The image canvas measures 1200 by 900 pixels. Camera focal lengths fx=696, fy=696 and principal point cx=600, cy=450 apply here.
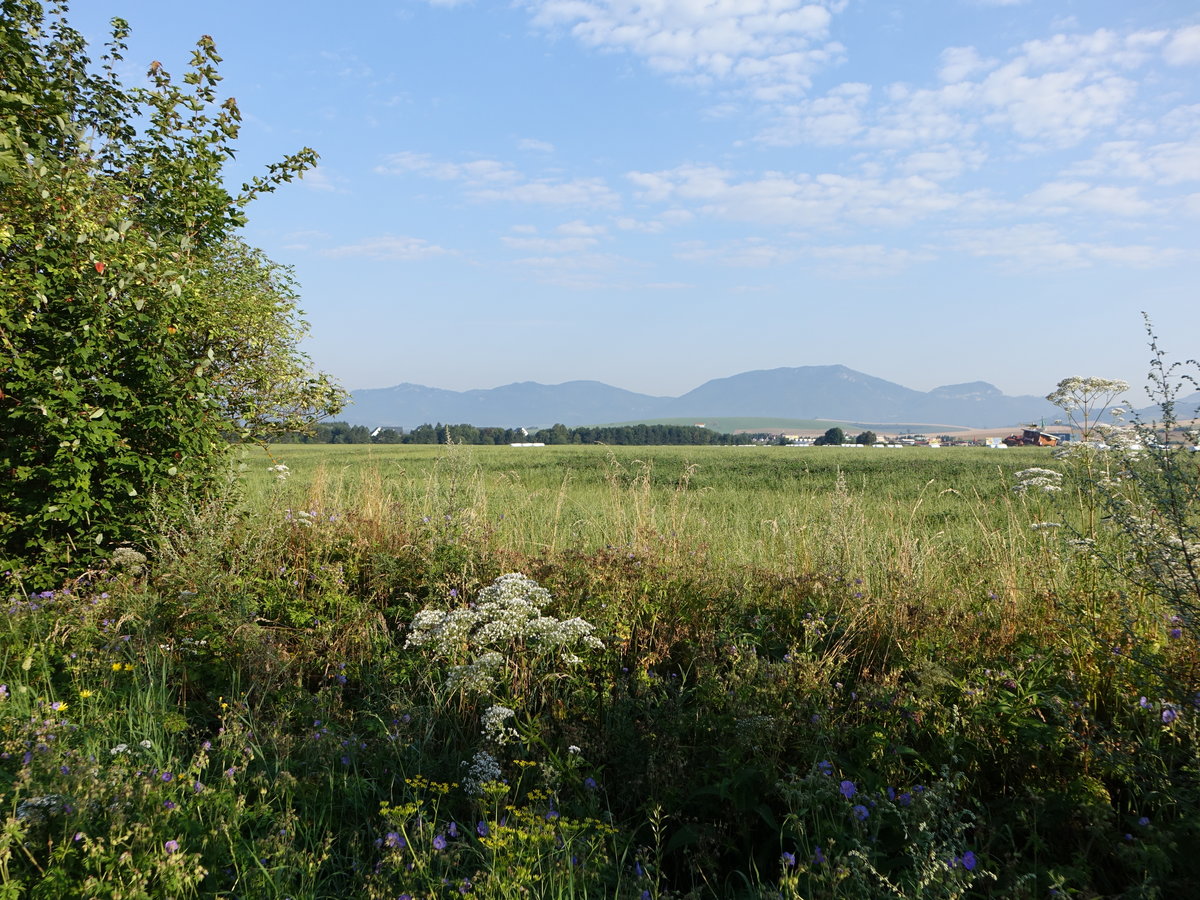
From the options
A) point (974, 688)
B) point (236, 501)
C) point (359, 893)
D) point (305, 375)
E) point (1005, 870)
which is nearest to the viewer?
point (359, 893)

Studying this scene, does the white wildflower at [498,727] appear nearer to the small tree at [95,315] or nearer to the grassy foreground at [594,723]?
the grassy foreground at [594,723]

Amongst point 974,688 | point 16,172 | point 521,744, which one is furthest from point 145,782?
point 16,172

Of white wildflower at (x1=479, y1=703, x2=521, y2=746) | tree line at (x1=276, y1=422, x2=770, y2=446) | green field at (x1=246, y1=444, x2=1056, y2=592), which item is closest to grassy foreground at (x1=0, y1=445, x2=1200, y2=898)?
white wildflower at (x1=479, y1=703, x2=521, y2=746)

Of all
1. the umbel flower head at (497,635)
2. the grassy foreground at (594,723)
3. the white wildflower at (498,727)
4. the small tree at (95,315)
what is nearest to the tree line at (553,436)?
the small tree at (95,315)

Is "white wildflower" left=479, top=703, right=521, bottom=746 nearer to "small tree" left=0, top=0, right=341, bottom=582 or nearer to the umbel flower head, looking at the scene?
the umbel flower head

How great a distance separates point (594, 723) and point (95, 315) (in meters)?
5.05

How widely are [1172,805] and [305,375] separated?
963 cm

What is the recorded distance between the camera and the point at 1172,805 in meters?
2.89

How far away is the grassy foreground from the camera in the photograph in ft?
8.18

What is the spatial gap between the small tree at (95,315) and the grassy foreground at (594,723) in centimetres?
55

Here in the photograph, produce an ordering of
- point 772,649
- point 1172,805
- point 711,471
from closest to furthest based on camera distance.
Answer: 1. point 1172,805
2. point 772,649
3. point 711,471

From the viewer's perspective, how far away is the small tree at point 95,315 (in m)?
5.30

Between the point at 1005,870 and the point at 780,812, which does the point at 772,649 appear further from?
the point at 1005,870

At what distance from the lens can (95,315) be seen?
5516 mm
